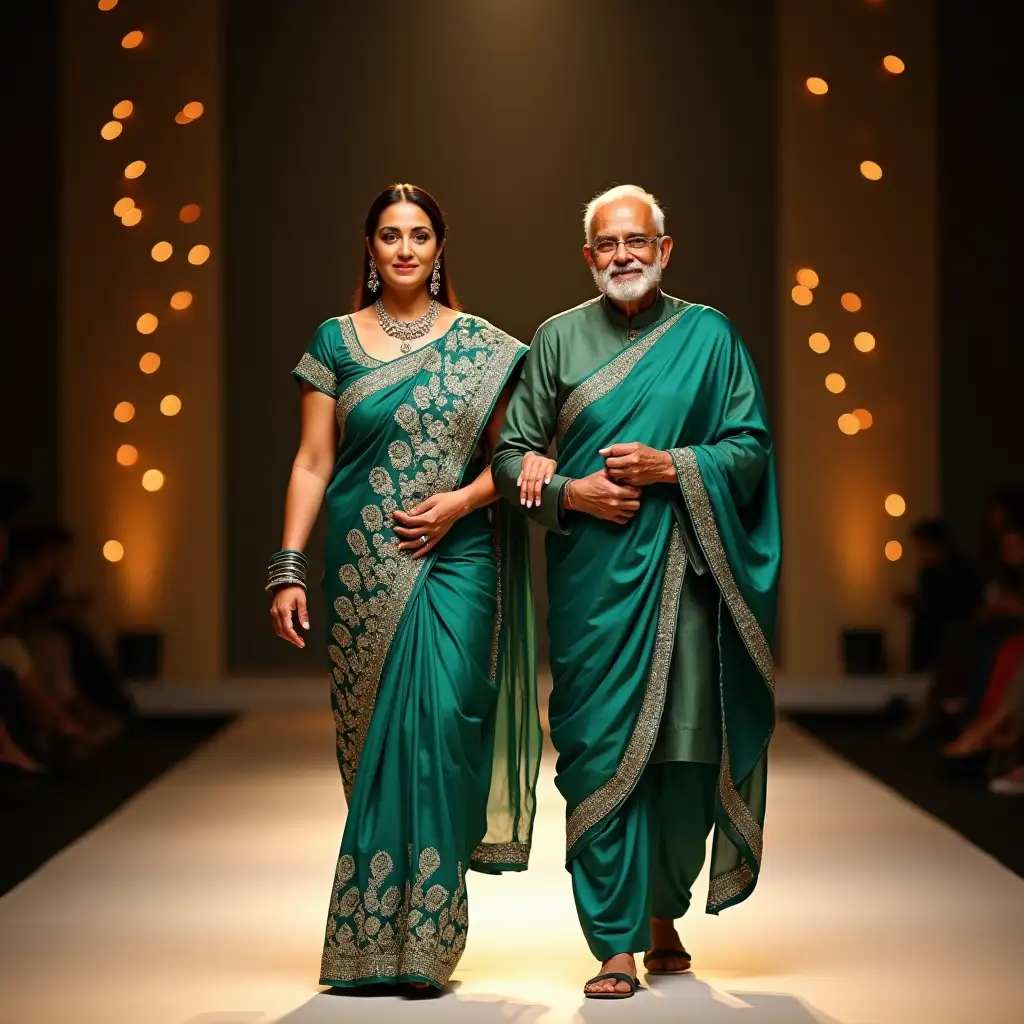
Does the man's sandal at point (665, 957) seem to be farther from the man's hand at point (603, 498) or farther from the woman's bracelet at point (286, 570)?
the woman's bracelet at point (286, 570)

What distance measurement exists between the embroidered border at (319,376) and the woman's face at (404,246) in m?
0.19

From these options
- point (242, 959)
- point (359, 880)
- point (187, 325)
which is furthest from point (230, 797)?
point (187, 325)

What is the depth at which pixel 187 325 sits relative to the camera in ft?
31.2

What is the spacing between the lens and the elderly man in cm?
300

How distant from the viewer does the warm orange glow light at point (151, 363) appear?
9.52 m

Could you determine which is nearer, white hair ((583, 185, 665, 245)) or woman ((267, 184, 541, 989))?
woman ((267, 184, 541, 989))

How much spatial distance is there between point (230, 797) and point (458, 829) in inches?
103

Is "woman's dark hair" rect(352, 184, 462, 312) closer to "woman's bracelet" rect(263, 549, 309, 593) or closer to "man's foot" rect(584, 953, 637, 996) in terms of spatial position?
"woman's bracelet" rect(263, 549, 309, 593)

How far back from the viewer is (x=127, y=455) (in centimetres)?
Answer: 955

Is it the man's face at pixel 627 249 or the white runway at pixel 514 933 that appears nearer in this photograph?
the white runway at pixel 514 933

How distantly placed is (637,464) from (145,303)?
6.98 meters

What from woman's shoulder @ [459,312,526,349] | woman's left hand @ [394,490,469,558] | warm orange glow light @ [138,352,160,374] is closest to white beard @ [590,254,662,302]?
woman's shoulder @ [459,312,526,349]

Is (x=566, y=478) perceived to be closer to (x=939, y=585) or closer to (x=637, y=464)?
(x=637, y=464)

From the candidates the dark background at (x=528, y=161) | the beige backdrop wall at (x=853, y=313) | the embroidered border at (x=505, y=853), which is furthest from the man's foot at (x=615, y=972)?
the dark background at (x=528, y=161)
